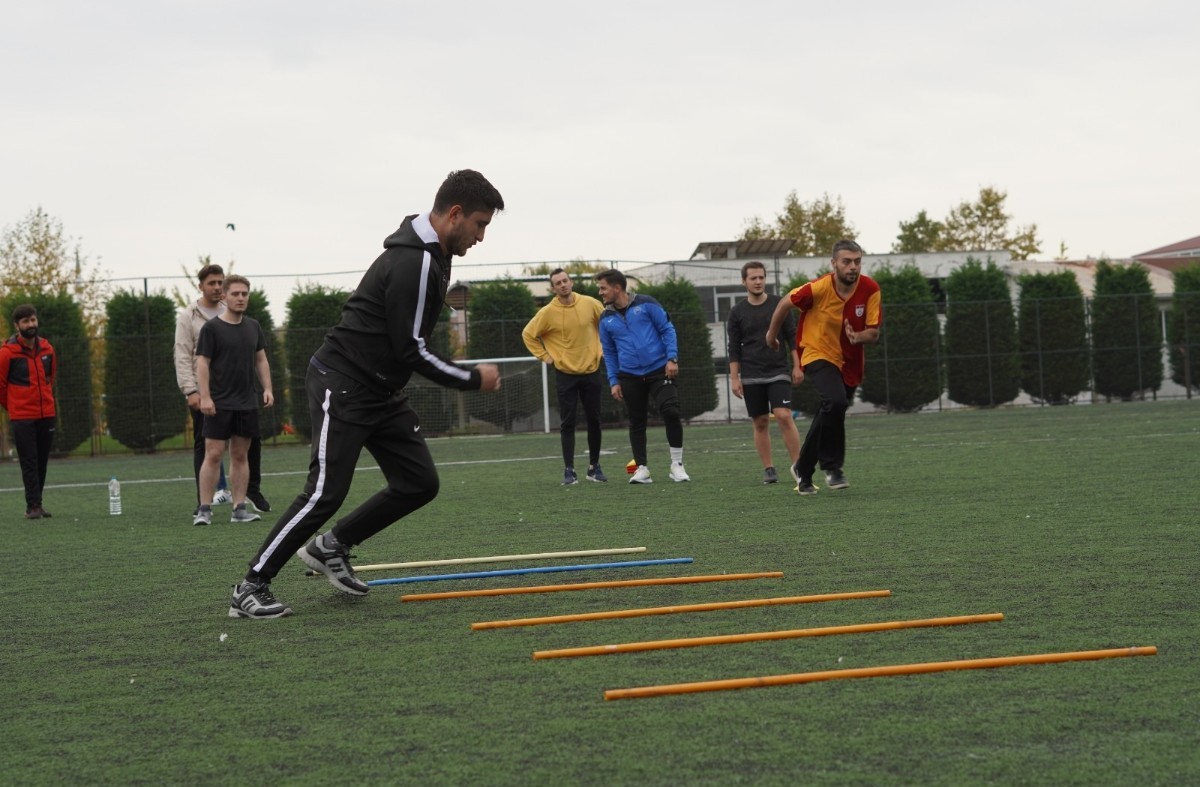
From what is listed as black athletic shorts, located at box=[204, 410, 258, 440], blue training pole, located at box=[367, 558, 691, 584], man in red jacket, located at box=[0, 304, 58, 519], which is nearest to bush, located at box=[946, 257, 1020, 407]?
man in red jacket, located at box=[0, 304, 58, 519]

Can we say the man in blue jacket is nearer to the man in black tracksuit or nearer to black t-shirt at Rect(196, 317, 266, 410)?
black t-shirt at Rect(196, 317, 266, 410)

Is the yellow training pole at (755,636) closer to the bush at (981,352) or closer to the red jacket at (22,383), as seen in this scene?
the red jacket at (22,383)

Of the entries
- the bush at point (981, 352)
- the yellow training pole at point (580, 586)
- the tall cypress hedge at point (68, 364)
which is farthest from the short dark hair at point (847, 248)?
the bush at point (981, 352)

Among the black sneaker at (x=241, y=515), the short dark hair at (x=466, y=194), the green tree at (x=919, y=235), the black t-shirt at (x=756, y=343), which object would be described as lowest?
the black sneaker at (x=241, y=515)

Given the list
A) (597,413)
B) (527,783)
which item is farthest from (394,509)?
(597,413)

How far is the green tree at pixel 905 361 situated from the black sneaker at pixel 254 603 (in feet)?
86.6

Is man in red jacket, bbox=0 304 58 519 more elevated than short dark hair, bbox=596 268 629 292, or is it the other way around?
short dark hair, bbox=596 268 629 292

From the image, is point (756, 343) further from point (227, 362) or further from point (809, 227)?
point (809, 227)

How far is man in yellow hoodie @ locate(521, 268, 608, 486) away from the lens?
12477 millimetres

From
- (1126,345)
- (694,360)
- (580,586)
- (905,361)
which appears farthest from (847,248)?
(1126,345)

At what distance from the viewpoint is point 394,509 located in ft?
19.8

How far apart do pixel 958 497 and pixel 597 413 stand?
4042mm

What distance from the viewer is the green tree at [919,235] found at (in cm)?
6606

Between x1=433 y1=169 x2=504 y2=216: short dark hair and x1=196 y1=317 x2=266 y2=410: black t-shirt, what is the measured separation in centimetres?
483
